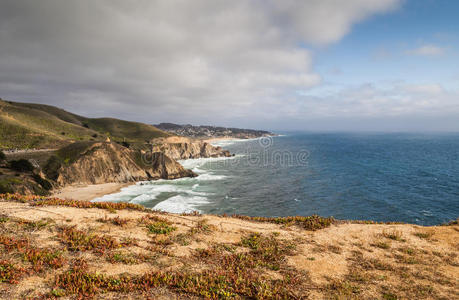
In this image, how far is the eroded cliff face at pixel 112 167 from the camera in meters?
52.9

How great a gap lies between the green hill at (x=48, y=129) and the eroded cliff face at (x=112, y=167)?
17.1 meters

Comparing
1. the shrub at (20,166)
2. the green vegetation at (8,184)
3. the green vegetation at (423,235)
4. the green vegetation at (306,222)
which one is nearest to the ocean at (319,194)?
the green vegetation at (8,184)

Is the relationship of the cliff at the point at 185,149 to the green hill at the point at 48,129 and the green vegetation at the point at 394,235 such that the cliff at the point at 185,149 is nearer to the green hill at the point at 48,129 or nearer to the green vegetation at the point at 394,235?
the green hill at the point at 48,129

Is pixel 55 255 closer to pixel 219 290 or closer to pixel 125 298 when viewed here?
pixel 125 298

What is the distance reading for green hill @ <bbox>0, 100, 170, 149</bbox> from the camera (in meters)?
64.6

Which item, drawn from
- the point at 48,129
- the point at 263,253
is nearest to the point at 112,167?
the point at 48,129

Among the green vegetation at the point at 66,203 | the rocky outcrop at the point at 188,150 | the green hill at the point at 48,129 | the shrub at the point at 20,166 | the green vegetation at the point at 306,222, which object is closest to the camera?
the green vegetation at the point at 306,222

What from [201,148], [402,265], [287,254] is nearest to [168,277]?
[287,254]

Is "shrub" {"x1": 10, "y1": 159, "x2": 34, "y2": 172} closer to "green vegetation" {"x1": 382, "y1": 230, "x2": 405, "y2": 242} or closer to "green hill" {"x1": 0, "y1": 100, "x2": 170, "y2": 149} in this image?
"green hill" {"x1": 0, "y1": 100, "x2": 170, "y2": 149}

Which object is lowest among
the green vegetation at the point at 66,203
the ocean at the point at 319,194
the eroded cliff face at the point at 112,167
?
the ocean at the point at 319,194

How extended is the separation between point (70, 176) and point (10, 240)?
51.5 meters

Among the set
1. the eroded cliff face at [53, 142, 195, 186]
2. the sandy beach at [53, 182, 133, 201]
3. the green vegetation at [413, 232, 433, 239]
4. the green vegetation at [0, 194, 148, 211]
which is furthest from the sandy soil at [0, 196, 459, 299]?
the eroded cliff face at [53, 142, 195, 186]

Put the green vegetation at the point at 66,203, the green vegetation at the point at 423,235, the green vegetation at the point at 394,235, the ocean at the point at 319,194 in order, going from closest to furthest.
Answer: the green vegetation at the point at 394,235 → the green vegetation at the point at 423,235 → the green vegetation at the point at 66,203 → the ocean at the point at 319,194

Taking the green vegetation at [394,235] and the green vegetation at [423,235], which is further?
the green vegetation at [423,235]
